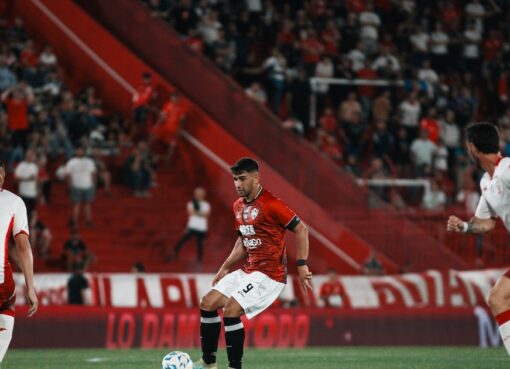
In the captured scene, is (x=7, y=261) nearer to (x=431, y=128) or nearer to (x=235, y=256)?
(x=235, y=256)

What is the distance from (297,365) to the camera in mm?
14617

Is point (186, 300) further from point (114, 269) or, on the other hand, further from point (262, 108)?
point (262, 108)

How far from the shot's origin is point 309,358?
16109 mm

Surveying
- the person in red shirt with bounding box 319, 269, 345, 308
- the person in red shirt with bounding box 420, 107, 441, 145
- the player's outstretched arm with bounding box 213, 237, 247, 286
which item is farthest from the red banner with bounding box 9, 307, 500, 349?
the person in red shirt with bounding box 420, 107, 441, 145

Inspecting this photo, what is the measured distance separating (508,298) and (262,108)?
15.0 metres

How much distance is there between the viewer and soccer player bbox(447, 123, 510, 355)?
34.8ft

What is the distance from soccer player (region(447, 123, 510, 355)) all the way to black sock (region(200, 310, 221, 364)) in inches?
104

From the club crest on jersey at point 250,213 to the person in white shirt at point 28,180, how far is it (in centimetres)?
1130

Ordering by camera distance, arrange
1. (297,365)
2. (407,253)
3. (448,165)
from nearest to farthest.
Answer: (297,365) → (407,253) → (448,165)

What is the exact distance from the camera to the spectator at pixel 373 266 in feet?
75.1

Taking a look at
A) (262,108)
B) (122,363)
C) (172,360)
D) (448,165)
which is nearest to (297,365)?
(122,363)

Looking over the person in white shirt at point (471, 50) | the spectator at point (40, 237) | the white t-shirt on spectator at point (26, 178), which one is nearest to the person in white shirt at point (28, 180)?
the white t-shirt on spectator at point (26, 178)

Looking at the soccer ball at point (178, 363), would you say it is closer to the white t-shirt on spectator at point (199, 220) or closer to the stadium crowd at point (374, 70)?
the white t-shirt on spectator at point (199, 220)

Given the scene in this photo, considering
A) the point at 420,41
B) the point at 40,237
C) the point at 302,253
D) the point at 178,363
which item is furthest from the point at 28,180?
the point at 420,41
